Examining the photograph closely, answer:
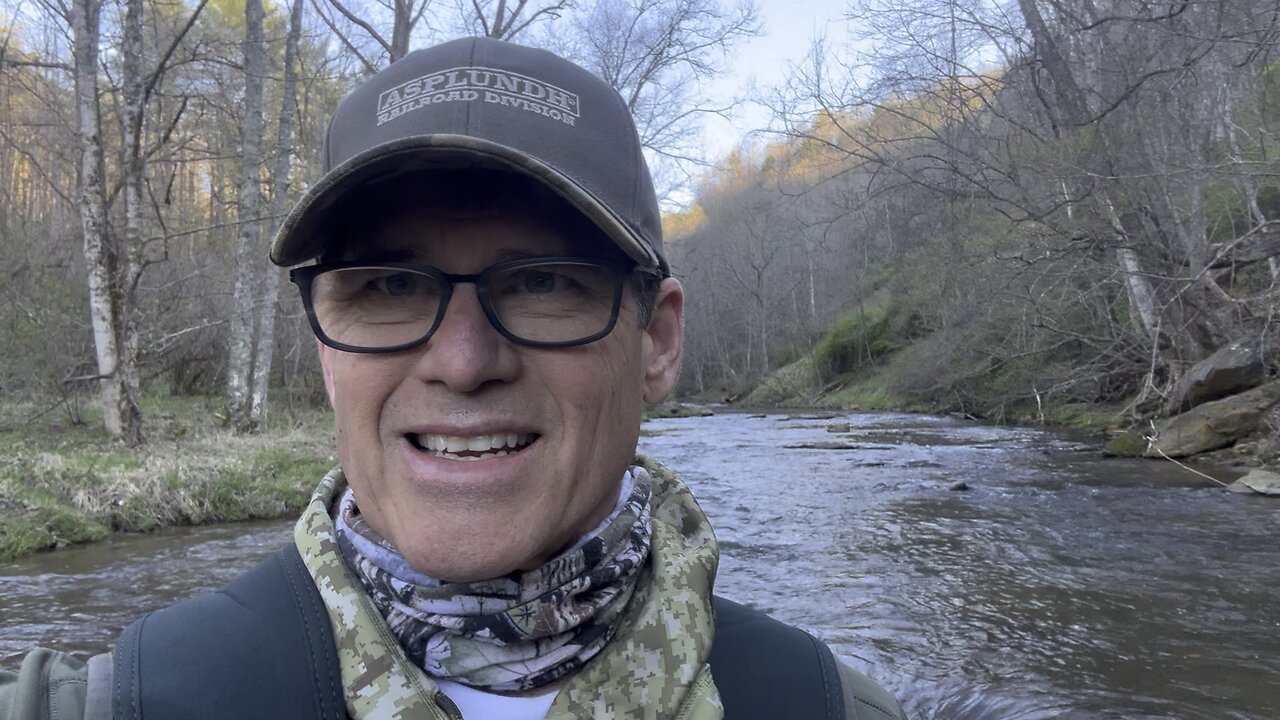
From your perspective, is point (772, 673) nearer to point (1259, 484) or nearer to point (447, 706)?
point (447, 706)

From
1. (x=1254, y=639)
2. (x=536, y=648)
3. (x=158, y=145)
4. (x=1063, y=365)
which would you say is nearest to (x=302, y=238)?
(x=536, y=648)

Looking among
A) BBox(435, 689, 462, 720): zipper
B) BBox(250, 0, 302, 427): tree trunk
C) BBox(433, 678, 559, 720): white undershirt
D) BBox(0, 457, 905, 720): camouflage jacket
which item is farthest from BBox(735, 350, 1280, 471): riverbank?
BBox(250, 0, 302, 427): tree trunk

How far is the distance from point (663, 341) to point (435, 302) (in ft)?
1.44

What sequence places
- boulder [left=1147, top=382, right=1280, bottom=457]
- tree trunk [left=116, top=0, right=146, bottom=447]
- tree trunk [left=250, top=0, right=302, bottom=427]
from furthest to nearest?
1. tree trunk [left=250, top=0, right=302, bottom=427]
2. boulder [left=1147, top=382, right=1280, bottom=457]
3. tree trunk [left=116, top=0, right=146, bottom=447]

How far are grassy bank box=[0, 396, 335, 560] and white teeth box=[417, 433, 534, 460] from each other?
289 inches

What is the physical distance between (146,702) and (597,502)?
23.4 inches

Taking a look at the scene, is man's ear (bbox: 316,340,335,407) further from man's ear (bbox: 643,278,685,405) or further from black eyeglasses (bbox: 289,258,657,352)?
man's ear (bbox: 643,278,685,405)

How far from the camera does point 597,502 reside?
125cm

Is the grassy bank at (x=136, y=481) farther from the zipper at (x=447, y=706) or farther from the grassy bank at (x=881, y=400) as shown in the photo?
the grassy bank at (x=881, y=400)

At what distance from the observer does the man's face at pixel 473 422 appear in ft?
3.76

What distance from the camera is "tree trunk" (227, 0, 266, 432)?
1225cm

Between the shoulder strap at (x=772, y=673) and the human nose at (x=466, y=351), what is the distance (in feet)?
1.75

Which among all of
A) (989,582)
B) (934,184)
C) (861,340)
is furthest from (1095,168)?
(861,340)

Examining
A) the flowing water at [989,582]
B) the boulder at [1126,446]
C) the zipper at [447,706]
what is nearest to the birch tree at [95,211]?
the flowing water at [989,582]
